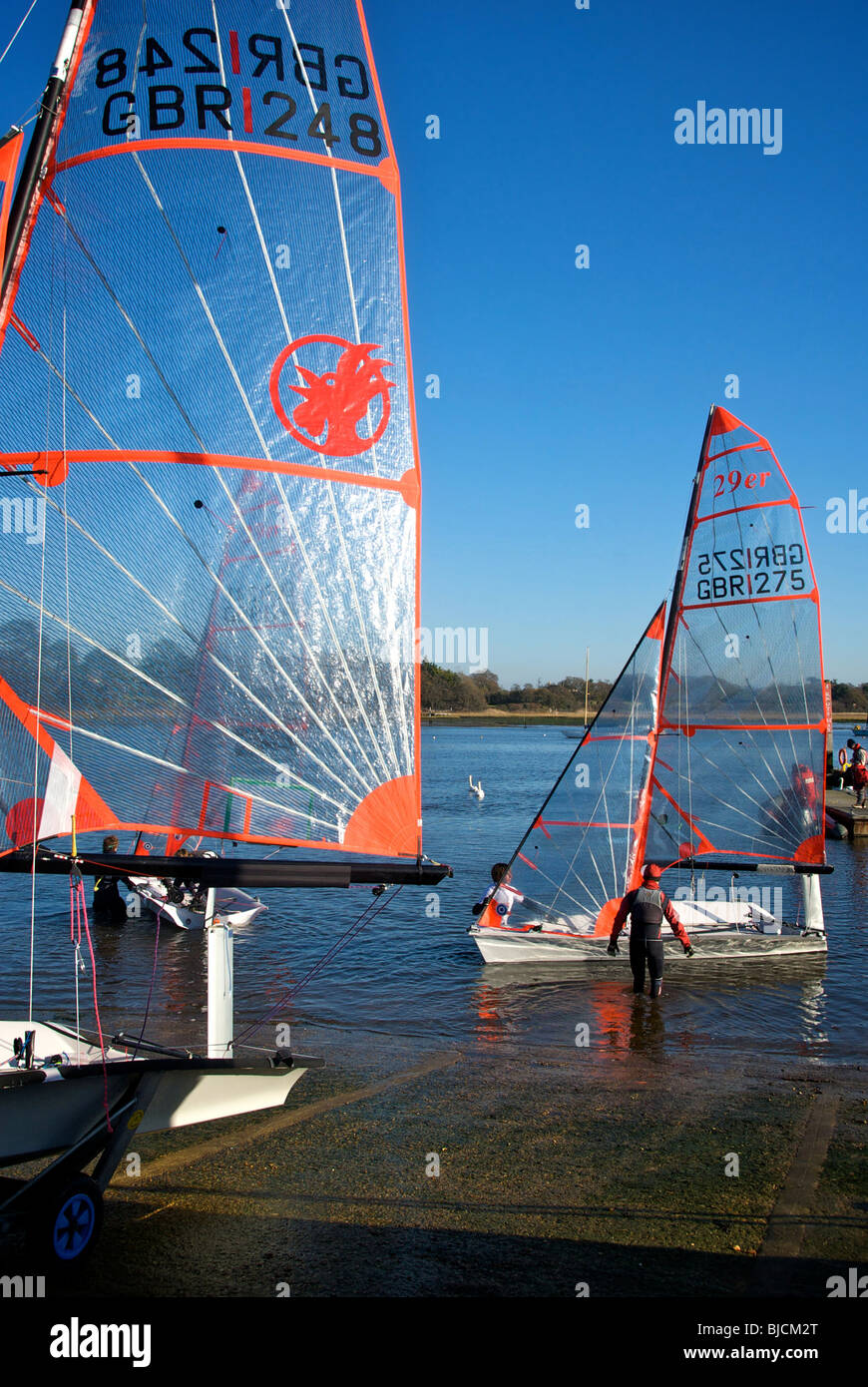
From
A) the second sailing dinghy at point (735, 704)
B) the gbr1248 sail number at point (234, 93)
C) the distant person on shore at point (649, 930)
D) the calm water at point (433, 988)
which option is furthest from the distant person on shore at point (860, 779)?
the gbr1248 sail number at point (234, 93)

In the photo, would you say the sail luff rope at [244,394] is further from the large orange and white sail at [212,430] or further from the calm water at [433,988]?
the calm water at [433,988]

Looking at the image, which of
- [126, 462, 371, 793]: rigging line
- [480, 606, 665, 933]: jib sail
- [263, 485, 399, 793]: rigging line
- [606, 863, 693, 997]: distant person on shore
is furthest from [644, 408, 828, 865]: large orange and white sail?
[126, 462, 371, 793]: rigging line

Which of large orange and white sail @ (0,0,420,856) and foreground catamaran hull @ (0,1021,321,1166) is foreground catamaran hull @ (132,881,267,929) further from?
foreground catamaran hull @ (0,1021,321,1166)

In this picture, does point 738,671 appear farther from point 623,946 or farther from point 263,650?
point 263,650

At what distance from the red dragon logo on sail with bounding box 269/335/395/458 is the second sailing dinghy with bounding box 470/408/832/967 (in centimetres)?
860

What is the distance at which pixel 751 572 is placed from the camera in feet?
50.3

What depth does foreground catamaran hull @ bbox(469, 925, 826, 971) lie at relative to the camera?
523 inches

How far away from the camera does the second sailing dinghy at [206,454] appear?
5.88 metres

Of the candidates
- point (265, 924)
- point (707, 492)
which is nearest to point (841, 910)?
point (707, 492)

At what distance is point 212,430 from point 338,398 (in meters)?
0.85

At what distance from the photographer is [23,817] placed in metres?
5.77

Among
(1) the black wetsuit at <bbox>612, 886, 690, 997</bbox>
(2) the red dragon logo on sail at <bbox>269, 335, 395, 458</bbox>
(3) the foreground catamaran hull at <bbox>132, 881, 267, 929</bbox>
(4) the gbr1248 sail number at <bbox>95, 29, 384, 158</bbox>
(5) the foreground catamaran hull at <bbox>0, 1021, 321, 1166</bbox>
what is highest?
(4) the gbr1248 sail number at <bbox>95, 29, 384, 158</bbox>

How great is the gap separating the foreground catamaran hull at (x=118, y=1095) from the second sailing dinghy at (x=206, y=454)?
452mm
